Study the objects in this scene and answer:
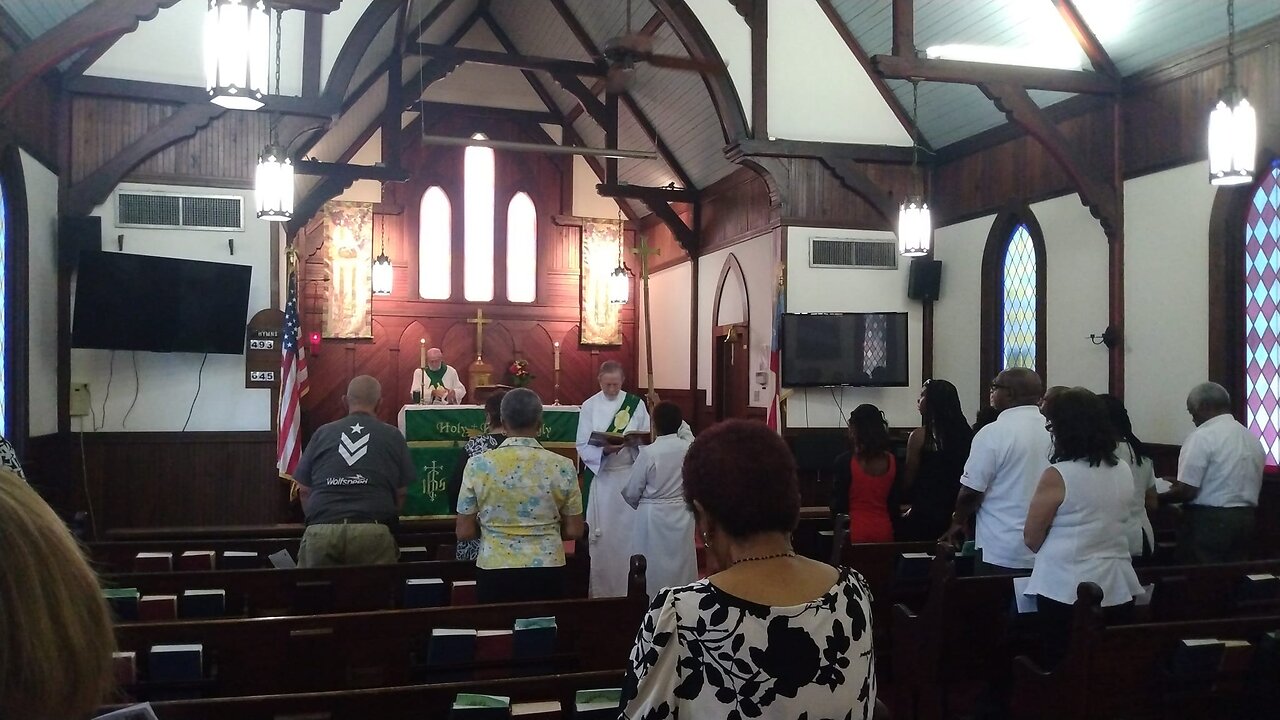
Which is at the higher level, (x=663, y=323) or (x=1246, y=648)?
(x=663, y=323)

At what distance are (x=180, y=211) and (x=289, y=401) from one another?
176 cm

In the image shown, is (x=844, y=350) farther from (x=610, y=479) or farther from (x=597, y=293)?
(x=597, y=293)

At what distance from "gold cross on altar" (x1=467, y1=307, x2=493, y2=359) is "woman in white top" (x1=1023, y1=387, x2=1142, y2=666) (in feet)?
33.4

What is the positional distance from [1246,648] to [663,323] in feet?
33.3

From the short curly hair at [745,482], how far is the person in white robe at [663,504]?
9.20 ft

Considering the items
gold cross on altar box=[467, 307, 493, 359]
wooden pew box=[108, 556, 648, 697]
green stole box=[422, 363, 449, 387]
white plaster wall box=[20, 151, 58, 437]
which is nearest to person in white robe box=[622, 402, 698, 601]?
wooden pew box=[108, 556, 648, 697]

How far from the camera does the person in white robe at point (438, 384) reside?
10758 mm

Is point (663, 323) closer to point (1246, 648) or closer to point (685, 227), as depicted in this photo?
point (685, 227)

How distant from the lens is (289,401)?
23.7 ft

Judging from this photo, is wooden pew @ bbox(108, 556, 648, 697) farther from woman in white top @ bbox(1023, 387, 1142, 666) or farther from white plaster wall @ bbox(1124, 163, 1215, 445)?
white plaster wall @ bbox(1124, 163, 1215, 445)

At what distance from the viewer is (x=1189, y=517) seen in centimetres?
467

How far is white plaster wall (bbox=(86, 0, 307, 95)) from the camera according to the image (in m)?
7.18

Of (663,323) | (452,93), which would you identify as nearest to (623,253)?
(663,323)

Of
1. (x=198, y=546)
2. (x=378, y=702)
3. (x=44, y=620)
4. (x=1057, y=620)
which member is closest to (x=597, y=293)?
(x=198, y=546)
